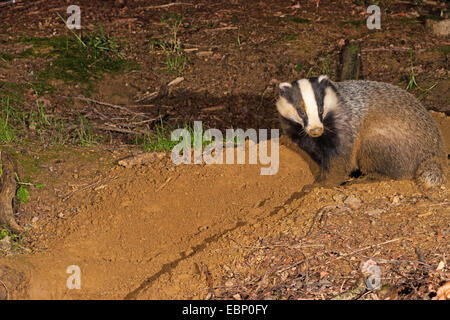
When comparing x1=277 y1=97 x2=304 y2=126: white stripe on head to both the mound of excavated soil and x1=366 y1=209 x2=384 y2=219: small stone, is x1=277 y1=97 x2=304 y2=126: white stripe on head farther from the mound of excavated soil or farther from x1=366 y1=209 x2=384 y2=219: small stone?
x1=366 y1=209 x2=384 y2=219: small stone

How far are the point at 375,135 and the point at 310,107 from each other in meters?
0.79

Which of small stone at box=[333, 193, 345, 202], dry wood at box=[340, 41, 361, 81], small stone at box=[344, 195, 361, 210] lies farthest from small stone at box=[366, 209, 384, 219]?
dry wood at box=[340, 41, 361, 81]

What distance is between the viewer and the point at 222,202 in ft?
15.1

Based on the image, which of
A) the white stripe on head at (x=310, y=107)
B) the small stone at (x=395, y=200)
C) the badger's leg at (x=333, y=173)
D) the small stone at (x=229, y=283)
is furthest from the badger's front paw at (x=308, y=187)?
the small stone at (x=229, y=283)

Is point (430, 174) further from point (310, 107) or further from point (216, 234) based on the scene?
point (216, 234)

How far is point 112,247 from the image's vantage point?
4059 mm

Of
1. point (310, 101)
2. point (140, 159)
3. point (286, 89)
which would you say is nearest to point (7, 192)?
point (140, 159)

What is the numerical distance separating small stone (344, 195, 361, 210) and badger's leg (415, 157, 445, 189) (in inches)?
32.3

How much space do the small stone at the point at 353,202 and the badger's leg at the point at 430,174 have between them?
82 cm

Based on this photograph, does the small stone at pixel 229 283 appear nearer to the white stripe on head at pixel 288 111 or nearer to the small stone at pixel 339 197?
the small stone at pixel 339 197

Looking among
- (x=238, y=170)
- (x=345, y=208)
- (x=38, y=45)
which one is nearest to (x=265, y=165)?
(x=238, y=170)

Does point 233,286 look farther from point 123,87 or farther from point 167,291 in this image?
point 123,87

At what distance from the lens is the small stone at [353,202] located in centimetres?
411

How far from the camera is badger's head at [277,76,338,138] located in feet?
14.4
